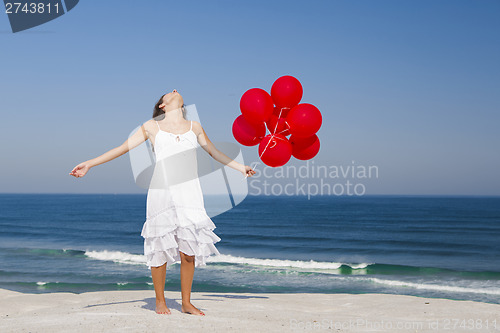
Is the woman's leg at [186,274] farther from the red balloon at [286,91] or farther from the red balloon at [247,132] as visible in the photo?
the red balloon at [286,91]

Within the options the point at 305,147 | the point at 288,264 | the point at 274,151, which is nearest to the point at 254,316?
the point at 274,151

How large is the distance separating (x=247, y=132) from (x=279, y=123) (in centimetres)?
47

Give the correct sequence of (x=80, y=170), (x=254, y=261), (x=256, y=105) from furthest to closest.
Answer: (x=254, y=261) → (x=256, y=105) → (x=80, y=170)

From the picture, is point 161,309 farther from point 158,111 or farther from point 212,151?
point 158,111

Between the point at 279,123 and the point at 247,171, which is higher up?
the point at 279,123

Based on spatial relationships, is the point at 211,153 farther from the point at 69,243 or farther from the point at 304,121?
the point at 69,243

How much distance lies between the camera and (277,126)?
6.30m

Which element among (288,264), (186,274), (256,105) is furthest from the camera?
(288,264)

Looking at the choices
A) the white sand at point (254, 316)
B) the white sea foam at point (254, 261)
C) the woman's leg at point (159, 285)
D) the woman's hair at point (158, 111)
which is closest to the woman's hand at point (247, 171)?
the woman's hair at point (158, 111)

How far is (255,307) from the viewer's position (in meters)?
6.82

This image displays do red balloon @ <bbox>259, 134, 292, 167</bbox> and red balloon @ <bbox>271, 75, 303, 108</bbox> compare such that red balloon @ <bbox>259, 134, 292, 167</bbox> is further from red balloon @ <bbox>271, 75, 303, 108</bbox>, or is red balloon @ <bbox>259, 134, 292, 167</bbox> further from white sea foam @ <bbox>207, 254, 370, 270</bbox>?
white sea foam @ <bbox>207, 254, 370, 270</bbox>

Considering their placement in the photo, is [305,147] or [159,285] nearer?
[159,285]

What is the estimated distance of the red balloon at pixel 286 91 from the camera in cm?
620

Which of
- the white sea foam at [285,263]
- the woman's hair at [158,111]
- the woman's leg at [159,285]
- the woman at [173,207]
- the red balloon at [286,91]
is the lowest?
the white sea foam at [285,263]
